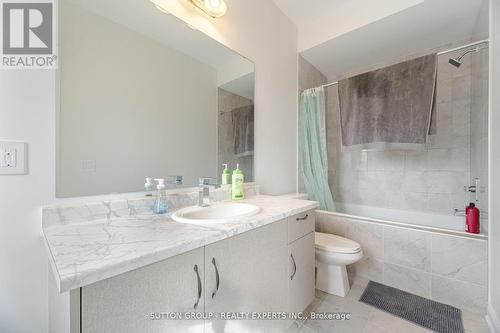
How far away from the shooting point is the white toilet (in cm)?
157

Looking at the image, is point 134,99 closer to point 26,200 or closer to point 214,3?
point 26,200

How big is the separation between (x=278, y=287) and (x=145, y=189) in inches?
34.2

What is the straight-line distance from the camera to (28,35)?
838mm

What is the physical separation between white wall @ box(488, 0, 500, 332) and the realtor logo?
7.32 feet

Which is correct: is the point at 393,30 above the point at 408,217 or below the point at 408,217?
above

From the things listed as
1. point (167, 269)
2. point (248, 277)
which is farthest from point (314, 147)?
point (167, 269)

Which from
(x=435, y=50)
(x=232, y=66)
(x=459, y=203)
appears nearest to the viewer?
(x=232, y=66)

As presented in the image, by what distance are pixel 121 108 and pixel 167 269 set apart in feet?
2.55

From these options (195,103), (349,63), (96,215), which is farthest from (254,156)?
(349,63)

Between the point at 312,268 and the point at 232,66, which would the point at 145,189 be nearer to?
the point at 232,66

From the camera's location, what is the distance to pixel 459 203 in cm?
214

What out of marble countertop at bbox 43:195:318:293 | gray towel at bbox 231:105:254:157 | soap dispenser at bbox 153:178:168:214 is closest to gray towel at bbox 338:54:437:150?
gray towel at bbox 231:105:254:157

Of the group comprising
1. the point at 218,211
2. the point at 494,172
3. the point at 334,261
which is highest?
the point at 494,172

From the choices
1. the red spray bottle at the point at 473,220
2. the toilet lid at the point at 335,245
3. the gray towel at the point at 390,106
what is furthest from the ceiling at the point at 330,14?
the toilet lid at the point at 335,245
